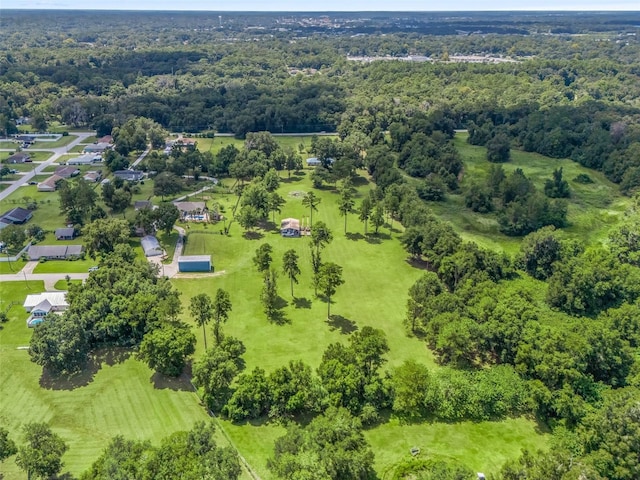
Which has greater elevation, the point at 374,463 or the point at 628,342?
the point at 628,342

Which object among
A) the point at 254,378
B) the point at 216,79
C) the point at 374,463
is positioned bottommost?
the point at 374,463

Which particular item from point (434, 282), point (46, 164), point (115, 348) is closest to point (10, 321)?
point (115, 348)

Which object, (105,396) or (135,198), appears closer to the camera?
(105,396)

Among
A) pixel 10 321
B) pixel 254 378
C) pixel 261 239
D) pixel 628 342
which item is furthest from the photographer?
pixel 261 239

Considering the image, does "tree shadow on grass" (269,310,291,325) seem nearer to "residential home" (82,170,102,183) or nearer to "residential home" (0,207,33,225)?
"residential home" (0,207,33,225)

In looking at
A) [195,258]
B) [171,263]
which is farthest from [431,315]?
[171,263]

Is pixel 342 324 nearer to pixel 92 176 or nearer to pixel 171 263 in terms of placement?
pixel 171 263

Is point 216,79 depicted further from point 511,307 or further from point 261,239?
point 511,307
